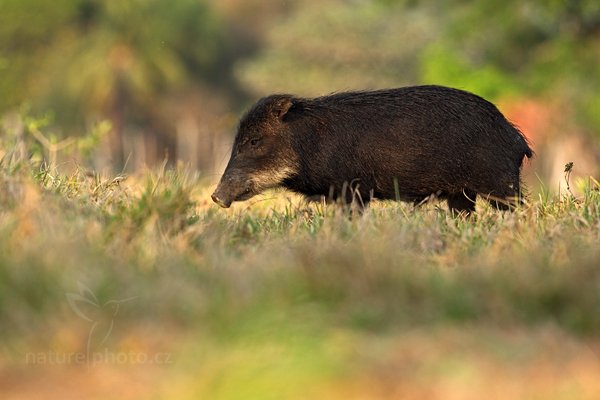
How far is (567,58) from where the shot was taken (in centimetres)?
2720

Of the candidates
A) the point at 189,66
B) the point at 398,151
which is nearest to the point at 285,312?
the point at 398,151

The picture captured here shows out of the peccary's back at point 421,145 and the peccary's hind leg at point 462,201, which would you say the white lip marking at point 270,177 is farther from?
the peccary's hind leg at point 462,201

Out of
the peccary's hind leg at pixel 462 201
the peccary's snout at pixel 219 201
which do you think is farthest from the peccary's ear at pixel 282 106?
the peccary's hind leg at pixel 462 201

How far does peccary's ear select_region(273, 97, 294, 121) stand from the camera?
323 inches

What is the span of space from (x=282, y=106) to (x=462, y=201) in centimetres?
143

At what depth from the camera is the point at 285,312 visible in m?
4.16

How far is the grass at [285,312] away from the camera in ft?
12.1

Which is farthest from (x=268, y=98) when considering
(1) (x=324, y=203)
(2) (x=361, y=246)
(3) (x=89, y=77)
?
(3) (x=89, y=77)

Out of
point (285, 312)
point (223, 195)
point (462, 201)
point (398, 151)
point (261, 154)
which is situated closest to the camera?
point (285, 312)

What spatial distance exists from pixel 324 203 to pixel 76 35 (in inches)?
1690

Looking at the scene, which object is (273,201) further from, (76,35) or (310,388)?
(76,35)

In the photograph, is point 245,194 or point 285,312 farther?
point 245,194

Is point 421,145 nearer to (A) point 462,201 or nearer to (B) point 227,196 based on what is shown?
(A) point 462,201

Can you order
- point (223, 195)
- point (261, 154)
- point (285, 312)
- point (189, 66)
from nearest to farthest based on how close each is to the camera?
1. point (285, 312)
2. point (223, 195)
3. point (261, 154)
4. point (189, 66)
